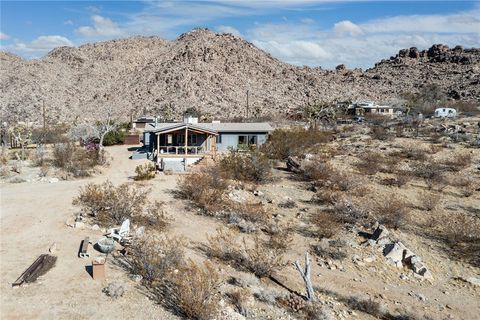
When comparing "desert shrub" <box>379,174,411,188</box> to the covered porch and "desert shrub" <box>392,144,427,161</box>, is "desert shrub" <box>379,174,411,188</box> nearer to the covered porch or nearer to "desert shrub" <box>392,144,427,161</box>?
"desert shrub" <box>392,144,427,161</box>

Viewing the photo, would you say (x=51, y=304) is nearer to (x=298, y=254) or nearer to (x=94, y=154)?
(x=298, y=254)

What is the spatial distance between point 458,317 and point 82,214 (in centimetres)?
1307

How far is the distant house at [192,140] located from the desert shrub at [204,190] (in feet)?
24.7

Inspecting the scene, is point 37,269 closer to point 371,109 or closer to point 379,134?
point 379,134

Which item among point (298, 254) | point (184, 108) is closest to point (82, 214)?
point (298, 254)

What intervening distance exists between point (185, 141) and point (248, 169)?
27.5 ft

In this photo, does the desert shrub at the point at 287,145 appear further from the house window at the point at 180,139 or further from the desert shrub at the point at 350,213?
the desert shrub at the point at 350,213

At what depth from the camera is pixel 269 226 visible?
17.5 m

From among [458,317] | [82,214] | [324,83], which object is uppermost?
[324,83]

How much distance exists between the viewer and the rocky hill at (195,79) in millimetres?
88438

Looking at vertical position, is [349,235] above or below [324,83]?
below

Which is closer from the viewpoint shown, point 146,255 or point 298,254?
point 146,255

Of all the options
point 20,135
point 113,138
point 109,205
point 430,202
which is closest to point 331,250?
point 430,202

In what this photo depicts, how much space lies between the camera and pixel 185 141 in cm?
3206
